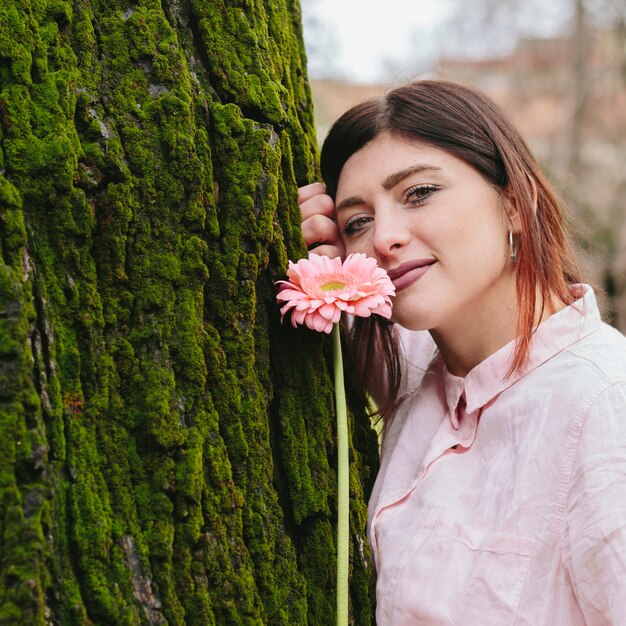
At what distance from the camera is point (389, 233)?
Answer: 1.95m

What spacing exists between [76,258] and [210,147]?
17.0 inches

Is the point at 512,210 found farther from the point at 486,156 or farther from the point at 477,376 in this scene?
the point at 477,376

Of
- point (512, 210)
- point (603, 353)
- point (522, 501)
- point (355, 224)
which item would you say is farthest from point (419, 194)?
point (522, 501)

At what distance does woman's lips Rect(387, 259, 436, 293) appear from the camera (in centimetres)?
196

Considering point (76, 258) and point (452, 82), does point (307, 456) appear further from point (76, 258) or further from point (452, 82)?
point (452, 82)

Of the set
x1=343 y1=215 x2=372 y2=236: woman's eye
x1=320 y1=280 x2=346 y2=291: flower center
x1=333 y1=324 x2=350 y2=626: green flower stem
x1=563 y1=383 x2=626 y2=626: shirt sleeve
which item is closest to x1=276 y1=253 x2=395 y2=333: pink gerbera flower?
x1=320 y1=280 x2=346 y2=291: flower center

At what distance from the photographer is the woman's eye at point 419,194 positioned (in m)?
2.00

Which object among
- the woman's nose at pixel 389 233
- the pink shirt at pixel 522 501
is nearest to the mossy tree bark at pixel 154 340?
the pink shirt at pixel 522 501

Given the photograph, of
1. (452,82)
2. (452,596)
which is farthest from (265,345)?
(452,82)

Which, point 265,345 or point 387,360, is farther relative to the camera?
point 387,360

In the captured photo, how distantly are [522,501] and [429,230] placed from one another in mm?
760

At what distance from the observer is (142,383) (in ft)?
4.69

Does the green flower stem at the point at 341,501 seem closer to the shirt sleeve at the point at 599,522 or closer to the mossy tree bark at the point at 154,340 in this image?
the mossy tree bark at the point at 154,340

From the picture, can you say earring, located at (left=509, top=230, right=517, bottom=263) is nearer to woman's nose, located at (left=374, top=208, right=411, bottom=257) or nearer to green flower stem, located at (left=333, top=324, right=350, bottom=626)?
woman's nose, located at (left=374, top=208, right=411, bottom=257)
